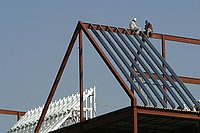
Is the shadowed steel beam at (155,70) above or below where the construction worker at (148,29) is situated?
below

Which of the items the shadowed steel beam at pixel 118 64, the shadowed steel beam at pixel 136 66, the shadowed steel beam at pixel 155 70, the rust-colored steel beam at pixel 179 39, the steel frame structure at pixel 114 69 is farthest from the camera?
the rust-colored steel beam at pixel 179 39

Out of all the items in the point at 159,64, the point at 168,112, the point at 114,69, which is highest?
the point at 159,64

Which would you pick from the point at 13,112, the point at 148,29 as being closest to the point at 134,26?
the point at 148,29

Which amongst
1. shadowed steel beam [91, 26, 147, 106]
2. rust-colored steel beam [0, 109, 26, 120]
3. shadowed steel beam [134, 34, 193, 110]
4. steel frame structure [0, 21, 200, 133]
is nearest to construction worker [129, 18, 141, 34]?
steel frame structure [0, 21, 200, 133]

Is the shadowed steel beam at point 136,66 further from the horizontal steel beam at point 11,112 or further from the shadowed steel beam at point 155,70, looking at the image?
the horizontal steel beam at point 11,112

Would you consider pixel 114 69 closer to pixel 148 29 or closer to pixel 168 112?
pixel 168 112

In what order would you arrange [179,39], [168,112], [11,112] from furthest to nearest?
1. [11,112]
2. [179,39]
3. [168,112]

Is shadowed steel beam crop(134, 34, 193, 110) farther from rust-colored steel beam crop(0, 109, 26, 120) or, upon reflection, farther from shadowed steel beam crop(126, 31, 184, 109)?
rust-colored steel beam crop(0, 109, 26, 120)

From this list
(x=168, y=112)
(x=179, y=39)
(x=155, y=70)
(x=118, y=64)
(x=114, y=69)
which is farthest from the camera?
(x=179, y=39)

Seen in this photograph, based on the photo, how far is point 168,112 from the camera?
125ft

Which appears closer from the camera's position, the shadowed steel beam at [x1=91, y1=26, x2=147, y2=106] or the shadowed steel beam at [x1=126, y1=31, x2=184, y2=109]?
the shadowed steel beam at [x1=91, y1=26, x2=147, y2=106]

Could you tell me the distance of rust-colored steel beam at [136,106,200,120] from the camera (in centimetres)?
3741

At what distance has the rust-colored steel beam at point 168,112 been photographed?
1473 inches

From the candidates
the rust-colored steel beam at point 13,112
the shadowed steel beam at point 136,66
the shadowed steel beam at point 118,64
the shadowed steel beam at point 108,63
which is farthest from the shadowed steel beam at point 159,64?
the rust-colored steel beam at point 13,112
